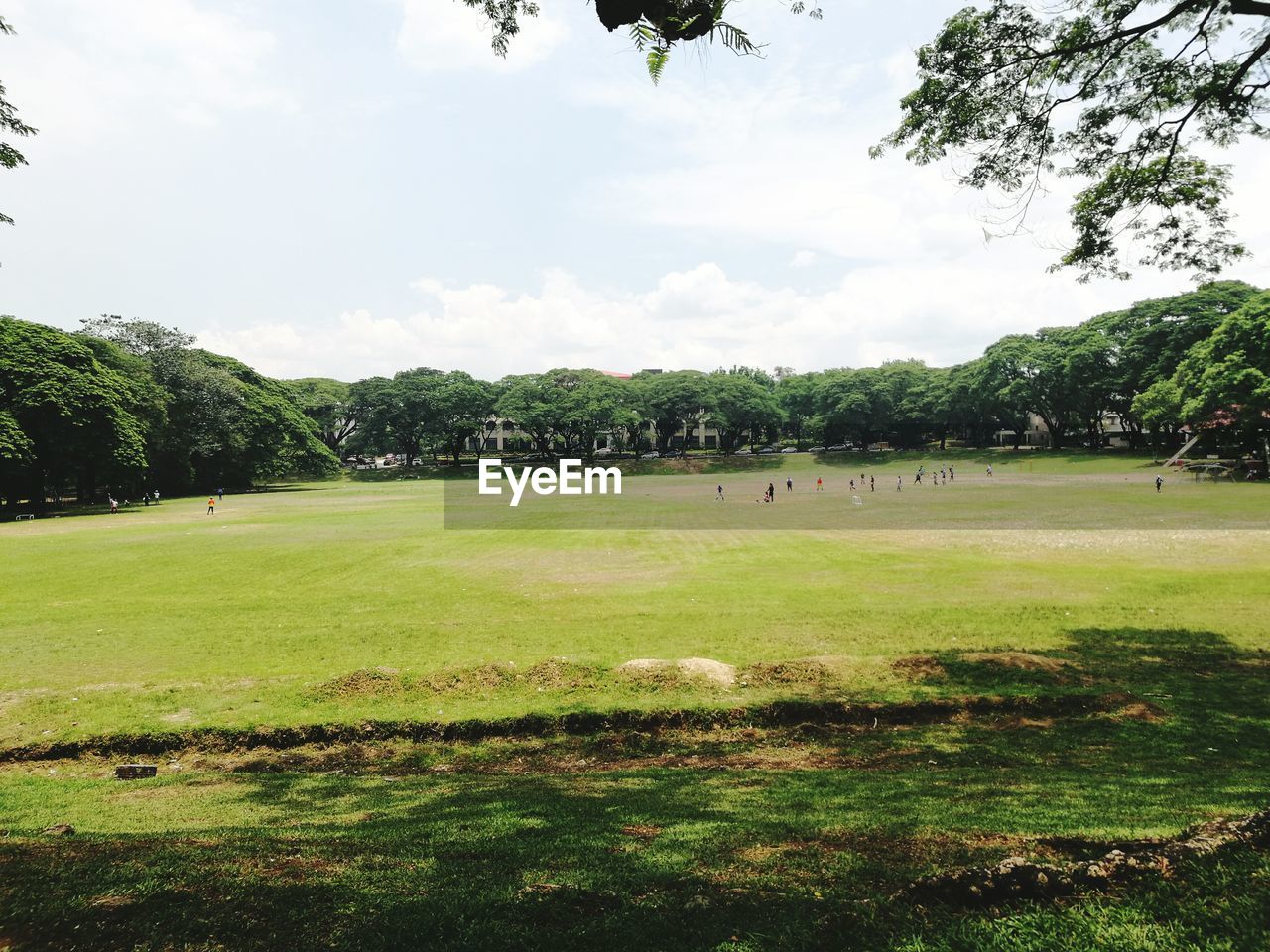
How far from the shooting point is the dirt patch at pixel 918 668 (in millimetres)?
12117

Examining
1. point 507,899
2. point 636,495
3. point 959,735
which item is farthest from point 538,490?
point 507,899

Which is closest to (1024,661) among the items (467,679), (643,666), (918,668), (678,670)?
(918,668)

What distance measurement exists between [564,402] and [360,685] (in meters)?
83.4

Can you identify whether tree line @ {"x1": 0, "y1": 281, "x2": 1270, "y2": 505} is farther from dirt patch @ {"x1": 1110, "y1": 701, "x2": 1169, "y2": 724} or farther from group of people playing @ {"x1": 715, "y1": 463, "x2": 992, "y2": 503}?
dirt patch @ {"x1": 1110, "y1": 701, "x2": 1169, "y2": 724}

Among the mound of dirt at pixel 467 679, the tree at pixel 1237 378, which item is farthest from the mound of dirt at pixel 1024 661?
the tree at pixel 1237 378

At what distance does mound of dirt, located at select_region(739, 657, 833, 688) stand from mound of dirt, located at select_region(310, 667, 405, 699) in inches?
252

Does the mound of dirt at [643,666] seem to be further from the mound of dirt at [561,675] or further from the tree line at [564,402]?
the tree line at [564,402]

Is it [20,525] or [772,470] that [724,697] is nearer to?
[20,525]

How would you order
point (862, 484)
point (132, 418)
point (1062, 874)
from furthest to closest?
point (862, 484) → point (132, 418) → point (1062, 874)

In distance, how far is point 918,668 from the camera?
40.7 ft

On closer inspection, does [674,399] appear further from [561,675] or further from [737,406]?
[561,675]

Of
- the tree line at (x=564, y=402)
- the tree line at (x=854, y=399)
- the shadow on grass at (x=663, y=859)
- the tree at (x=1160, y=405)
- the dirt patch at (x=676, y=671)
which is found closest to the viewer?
the shadow on grass at (x=663, y=859)

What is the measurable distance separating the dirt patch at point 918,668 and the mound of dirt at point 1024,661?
29.1 inches

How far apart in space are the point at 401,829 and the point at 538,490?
60395 millimetres
